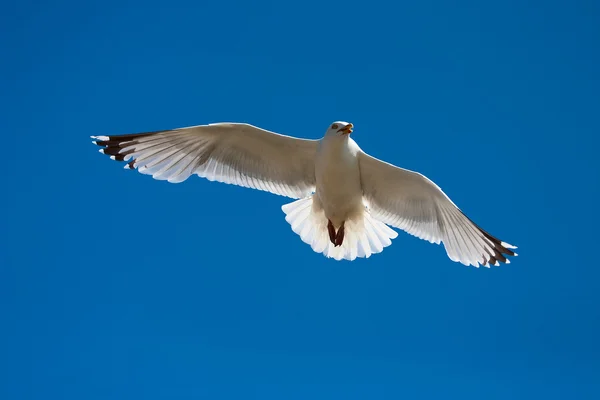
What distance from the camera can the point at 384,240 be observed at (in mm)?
9109

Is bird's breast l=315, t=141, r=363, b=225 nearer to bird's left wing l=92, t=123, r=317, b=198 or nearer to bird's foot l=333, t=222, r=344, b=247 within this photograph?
bird's foot l=333, t=222, r=344, b=247

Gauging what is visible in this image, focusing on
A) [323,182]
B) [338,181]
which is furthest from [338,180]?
[323,182]

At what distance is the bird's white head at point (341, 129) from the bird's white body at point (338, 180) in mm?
37

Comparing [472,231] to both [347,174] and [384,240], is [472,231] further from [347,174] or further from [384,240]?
[347,174]

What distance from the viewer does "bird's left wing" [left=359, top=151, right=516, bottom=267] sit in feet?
29.0

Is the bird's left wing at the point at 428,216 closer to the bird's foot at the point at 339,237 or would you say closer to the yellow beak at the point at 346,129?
the bird's foot at the point at 339,237

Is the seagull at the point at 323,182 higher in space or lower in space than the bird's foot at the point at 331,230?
higher

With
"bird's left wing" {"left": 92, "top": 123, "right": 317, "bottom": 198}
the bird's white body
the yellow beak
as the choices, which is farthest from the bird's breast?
"bird's left wing" {"left": 92, "top": 123, "right": 317, "bottom": 198}

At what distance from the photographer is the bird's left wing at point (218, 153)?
8.69 m

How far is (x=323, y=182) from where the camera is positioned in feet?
28.1

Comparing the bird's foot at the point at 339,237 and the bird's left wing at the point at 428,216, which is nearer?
the bird's left wing at the point at 428,216

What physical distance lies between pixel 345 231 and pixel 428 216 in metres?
0.84

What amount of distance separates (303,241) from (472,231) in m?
1.68

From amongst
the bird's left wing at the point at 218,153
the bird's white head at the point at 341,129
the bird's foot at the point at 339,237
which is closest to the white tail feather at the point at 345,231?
the bird's foot at the point at 339,237
